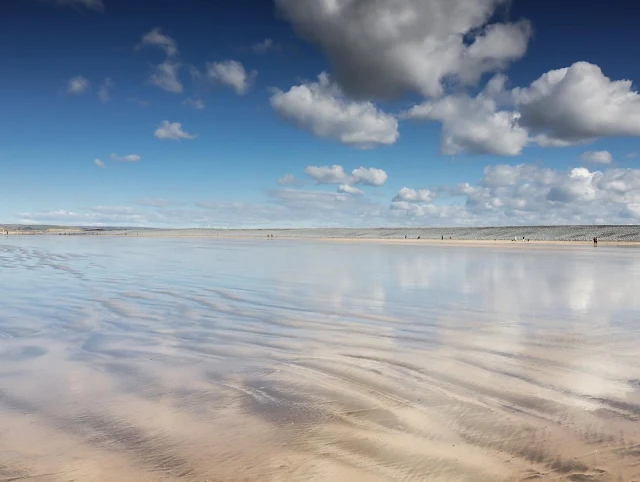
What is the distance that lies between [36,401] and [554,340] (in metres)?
7.18

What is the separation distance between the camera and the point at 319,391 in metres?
4.78

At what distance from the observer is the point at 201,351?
6.49 metres

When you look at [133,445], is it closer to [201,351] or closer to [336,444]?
[336,444]

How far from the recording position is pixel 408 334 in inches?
292

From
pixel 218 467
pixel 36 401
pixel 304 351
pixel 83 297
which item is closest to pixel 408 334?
pixel 304 351

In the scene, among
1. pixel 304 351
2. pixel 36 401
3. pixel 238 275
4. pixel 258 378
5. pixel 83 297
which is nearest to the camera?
pixel 36 401

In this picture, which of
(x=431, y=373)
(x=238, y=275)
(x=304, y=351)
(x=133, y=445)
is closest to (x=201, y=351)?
(x=304, y=351)

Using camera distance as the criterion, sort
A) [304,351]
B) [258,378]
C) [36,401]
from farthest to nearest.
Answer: [304,351], [258,378], [36,401]

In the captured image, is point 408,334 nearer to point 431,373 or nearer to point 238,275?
point 431,373

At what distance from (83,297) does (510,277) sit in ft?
47.1

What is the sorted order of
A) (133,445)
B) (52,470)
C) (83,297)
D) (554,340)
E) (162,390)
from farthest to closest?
(83,297), (554,340), (162,390), (133,445), (52,470)

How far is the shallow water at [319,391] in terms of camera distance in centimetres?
334

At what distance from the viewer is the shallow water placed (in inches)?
132

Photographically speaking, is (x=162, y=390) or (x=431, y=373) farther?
(x=431, y=373)
